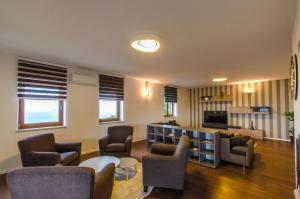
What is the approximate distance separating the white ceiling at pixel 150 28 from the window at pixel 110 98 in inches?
57.7

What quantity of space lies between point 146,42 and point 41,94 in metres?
2.79

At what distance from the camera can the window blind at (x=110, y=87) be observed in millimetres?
4814

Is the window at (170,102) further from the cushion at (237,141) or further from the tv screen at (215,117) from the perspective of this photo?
the cushion at (237,141)

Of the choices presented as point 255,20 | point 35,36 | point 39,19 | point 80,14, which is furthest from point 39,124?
point 255,20

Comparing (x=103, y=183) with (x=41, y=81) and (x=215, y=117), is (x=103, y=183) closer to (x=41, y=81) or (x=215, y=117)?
(x=41, y=81)

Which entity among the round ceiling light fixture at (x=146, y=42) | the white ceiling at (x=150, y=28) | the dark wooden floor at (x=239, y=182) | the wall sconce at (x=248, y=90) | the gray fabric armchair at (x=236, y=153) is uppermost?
the white ceiling at (x=150, y=28)

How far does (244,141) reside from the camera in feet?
11.9

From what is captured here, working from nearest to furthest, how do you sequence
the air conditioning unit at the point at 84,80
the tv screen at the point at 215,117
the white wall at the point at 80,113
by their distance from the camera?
1. the white wall at the point at 80,113
2. the air conditioning unit at the point at 84,80
3. the tv screen at the point at 215,117

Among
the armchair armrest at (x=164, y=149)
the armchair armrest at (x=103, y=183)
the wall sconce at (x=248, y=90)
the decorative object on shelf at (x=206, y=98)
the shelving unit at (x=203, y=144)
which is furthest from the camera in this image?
the decorative object on shelf at (x=206, y=98)

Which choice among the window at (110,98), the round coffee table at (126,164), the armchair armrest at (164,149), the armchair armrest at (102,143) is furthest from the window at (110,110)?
the armchair armrest at (164,149)

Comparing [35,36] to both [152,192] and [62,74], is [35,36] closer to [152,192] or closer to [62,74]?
[62,74]

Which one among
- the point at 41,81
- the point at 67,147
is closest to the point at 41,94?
the point at 41,81

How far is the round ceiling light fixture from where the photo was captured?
7.41ft

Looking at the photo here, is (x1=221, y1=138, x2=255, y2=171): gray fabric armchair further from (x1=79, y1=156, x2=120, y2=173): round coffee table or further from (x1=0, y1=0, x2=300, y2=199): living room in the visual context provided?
(x1=79, y1=156, x2=120, y2=173): round coffee table
